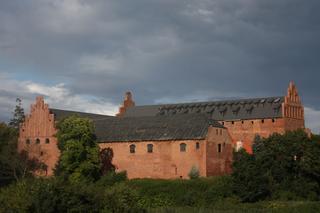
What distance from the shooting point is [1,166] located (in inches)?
2552

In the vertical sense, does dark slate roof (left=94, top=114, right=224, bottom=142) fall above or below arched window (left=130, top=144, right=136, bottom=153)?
above

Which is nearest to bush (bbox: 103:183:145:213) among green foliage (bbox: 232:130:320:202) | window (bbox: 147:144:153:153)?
green foliage (bbox: 232:130:320:202)

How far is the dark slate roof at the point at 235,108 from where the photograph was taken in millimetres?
76812

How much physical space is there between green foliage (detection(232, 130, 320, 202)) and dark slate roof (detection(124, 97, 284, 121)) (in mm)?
21370

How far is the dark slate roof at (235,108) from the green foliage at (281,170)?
70.1 ft

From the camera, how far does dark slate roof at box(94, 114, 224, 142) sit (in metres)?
59.9

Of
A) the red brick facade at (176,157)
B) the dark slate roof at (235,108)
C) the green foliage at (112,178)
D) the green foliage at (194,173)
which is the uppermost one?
the dark slate roof at (235,108)

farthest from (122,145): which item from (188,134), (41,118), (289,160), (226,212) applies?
(226,212)

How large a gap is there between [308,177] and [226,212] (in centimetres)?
1387

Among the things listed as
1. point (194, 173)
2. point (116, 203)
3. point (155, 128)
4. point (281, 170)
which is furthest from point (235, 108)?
point (116, 203)

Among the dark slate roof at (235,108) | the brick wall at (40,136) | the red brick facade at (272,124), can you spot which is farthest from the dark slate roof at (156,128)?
the dark slate roof at (235,108)

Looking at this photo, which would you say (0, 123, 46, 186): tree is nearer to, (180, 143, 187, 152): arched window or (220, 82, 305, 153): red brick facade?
(180, 143, 187, 152): arched window

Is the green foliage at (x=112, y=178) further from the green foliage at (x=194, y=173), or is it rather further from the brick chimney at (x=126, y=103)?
the brick chimney at (x=126, y=103)

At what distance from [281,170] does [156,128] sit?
1568 centimetres
